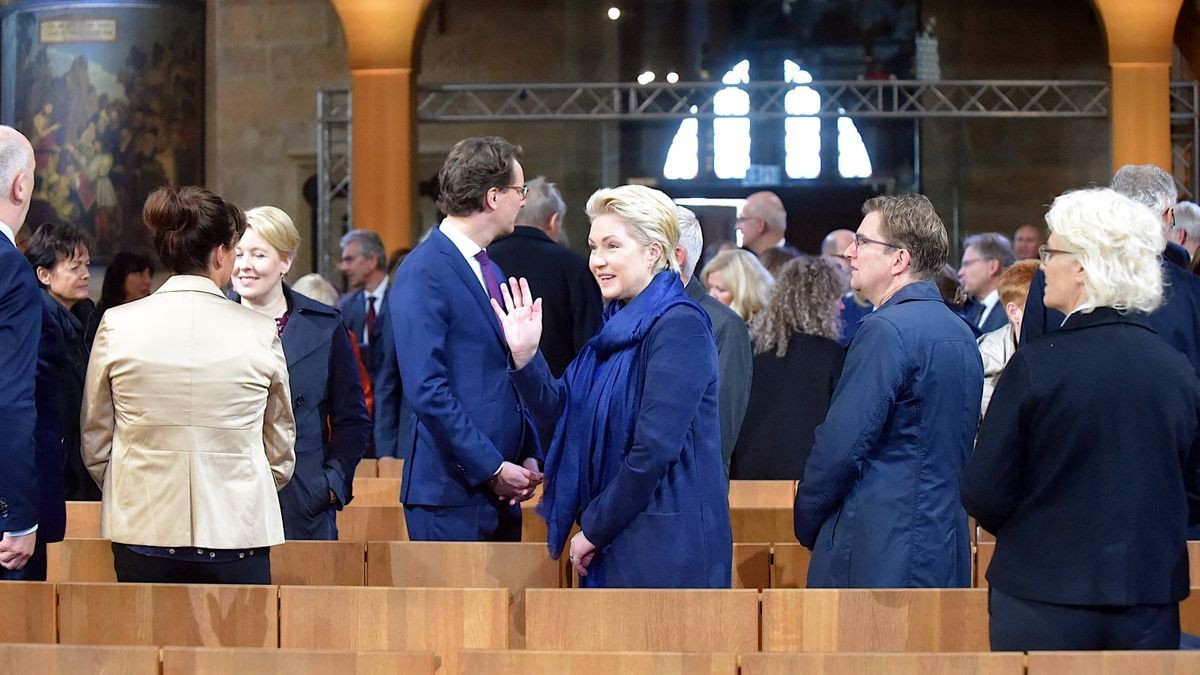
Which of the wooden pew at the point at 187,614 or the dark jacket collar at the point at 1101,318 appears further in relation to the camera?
the wooden pew at the point at 187,614

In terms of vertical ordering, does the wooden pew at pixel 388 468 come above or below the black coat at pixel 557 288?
below

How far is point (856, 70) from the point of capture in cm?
1623

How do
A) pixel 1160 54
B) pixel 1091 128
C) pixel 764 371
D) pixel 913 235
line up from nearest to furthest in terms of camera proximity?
pixel 913 235, pixel 764 371, pixel 1160 54, pixel 1091 128

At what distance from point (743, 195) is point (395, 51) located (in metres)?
5.61

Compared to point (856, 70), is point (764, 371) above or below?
below

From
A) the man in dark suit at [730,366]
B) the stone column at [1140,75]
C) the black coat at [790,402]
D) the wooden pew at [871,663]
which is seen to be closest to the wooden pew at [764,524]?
the man in dark suit at [730,366]

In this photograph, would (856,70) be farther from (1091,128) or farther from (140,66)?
(140,66)

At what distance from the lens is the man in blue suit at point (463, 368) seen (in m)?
3.73

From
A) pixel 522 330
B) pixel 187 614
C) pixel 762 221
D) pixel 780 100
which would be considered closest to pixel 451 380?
pixel 522 330

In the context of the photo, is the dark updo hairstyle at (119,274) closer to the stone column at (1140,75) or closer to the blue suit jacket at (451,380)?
the blue suit jacket at (451,380)

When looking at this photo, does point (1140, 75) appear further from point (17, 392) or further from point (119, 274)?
point (17, 392)

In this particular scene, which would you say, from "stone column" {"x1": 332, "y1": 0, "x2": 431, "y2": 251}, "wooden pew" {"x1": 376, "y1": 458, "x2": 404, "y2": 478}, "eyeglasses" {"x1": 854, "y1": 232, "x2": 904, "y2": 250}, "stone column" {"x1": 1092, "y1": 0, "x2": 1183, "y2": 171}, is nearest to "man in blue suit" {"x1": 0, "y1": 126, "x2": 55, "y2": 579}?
"eyeglasses" {"x1": 854, "y1": 232, "x2": 904, "y2": 250}

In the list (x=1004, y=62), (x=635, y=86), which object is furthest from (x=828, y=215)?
(x=635, y=86)

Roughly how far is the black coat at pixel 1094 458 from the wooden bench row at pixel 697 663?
0.66ft
